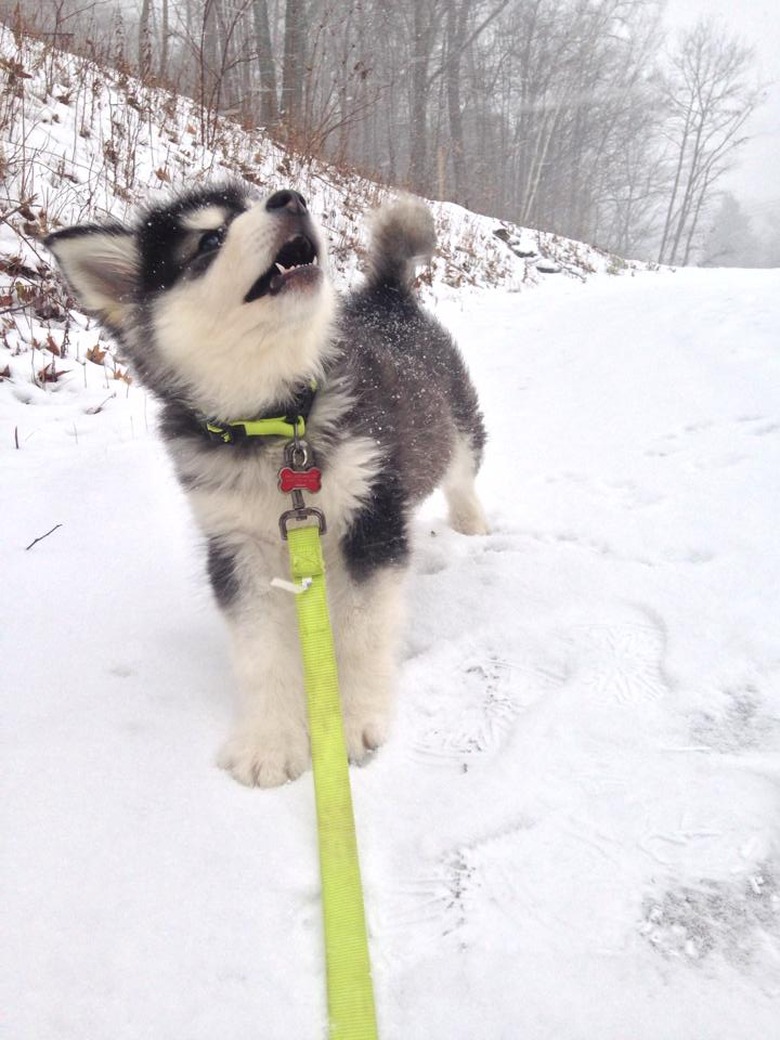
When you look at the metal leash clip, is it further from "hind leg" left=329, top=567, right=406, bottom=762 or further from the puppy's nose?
the puppy's nose

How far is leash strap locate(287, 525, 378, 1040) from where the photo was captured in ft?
3.36

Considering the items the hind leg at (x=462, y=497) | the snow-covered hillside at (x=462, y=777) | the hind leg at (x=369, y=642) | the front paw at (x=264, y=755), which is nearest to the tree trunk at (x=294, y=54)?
the snow-covered hillside at (x=462, y=777)

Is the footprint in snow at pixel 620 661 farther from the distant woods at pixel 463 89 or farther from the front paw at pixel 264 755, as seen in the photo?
the distant woods at pixel 463 89

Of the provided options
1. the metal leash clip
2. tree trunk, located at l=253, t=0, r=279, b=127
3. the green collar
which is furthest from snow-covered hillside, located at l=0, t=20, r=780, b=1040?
tree trunk, located at l=253, t=0, r=279, b=127

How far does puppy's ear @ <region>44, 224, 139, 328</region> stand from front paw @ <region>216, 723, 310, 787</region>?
1.35 metres

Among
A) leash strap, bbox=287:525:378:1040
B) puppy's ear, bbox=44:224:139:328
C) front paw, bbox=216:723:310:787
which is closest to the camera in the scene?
leash strap, bbox=287:525:378:1040

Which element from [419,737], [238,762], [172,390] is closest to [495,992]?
[419,737]

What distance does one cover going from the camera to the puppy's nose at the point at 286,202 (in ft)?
5.63

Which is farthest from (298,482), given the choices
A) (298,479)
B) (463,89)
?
(463,89)

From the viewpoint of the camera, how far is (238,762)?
1655 millimetres

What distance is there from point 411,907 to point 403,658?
0.92 m

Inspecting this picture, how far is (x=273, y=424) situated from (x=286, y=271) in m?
0.43

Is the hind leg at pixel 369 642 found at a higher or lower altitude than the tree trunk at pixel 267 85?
lower

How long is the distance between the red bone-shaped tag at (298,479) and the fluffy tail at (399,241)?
1946 mm
